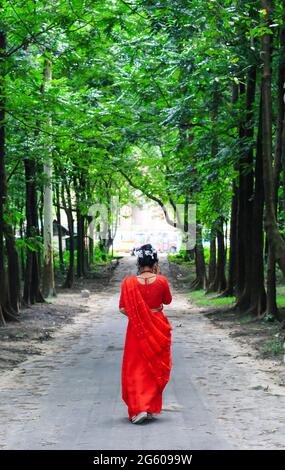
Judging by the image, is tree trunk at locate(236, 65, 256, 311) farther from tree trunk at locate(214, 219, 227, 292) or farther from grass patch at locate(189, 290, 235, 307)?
tree trunk at locate(214, 219, 227, 292)

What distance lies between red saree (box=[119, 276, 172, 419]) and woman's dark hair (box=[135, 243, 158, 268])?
21 cm

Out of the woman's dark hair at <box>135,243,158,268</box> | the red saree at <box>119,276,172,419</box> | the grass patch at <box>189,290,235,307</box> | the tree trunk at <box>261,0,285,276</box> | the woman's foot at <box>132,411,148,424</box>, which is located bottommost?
the grass patch at <box>189,290,235,307</box>

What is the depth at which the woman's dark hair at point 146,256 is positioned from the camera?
9.23 meters

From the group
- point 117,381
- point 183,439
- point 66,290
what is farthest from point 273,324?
point 66,290

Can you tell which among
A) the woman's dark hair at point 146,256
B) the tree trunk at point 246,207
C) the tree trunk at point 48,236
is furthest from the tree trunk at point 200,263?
the woman's dark hair at point 146,256

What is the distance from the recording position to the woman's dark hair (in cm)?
923

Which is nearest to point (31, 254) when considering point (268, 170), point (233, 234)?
point (233, 234)

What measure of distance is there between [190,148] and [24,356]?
10.3m

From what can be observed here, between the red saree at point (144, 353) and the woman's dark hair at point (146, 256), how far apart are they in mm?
209

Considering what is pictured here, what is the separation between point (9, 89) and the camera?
56.2 ft

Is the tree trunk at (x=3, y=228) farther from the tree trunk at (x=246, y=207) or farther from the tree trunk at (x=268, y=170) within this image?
the tree trunk at (x=246, y=207)

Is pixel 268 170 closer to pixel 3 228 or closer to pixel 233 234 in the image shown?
pixel 3 228

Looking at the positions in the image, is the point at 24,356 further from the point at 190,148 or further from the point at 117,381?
the point at 190,148

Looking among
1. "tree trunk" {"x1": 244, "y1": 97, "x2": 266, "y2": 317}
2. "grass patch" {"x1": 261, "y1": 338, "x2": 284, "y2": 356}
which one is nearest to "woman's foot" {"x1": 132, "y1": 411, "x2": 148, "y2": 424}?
"grass patch" {"x1": 261, "y1": 338, "x2": 284, "y2": 356}
